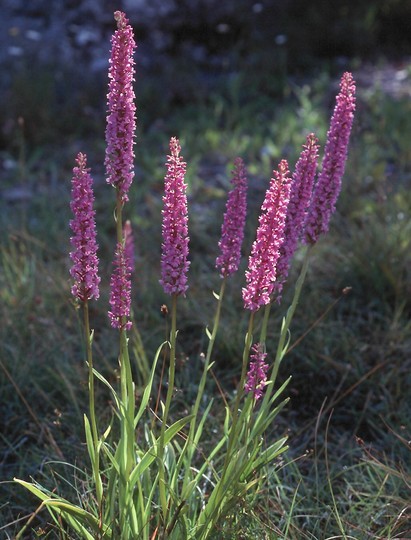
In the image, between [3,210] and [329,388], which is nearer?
[329,388]

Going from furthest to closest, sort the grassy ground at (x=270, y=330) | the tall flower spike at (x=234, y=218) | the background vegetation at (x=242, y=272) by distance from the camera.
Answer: the background vegetation at (x=242, y=272)
the grassy ground at (x=270, y=330)
the tall flower spike at (x=234, y=218)

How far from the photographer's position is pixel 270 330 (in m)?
3.78

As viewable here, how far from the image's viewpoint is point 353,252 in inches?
163

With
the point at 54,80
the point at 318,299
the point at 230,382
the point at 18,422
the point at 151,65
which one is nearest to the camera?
the point at 18,422

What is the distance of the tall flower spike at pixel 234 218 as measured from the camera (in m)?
2.03

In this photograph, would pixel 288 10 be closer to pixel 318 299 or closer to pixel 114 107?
pixel 318 299

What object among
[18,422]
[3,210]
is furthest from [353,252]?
[3,210]

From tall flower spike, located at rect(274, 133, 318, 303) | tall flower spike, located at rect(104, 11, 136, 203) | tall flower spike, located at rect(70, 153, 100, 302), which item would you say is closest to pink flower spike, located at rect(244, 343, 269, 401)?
tall flower spike, located at rect(274, 133, 318, 303)

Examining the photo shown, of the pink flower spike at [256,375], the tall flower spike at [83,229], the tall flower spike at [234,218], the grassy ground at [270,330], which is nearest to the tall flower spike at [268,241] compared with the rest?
the tall flower spike at [234,218]

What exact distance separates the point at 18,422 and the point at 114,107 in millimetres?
1864

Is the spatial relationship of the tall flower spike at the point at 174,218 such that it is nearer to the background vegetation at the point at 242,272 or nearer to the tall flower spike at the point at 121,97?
the tall flower spike at the point at 121,97

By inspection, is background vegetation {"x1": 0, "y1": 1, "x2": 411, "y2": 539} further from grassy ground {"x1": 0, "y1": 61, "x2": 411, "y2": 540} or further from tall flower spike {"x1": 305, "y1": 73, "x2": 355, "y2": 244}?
tall flower spike {"x1": 305, "y1": 73, "x2": 355, "y2": 244}

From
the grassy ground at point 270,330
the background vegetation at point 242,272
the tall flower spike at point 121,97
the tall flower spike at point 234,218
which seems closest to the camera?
the tall flower spike at point 121,97

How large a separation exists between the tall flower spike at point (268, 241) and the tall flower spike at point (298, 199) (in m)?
0.15
